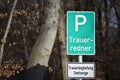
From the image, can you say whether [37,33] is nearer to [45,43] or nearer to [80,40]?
[45,43]

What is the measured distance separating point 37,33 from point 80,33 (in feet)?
73.7

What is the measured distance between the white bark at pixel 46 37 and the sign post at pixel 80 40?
48 centimetres

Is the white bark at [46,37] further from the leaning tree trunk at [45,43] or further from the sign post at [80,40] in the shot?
the sign post at [80,40]

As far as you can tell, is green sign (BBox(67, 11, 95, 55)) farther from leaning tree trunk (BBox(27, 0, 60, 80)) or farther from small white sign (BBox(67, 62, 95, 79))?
leaning tree trunk (BBox(27, 0, 60, 80))

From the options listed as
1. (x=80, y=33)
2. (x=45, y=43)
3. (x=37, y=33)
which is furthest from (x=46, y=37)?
(x=37, y=33)

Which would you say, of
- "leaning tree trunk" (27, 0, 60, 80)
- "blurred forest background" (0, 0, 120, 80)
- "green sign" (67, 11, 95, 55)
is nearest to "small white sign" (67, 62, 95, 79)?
"green sign" (67, 11, 95, 55)

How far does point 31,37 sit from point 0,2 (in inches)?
139

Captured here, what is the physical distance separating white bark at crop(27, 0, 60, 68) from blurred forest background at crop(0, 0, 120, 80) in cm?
1717

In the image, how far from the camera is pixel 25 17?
33.1 m

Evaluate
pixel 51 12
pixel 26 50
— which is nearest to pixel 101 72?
pixel 26 50

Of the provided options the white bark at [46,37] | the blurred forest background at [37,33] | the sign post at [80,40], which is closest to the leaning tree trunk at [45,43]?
the white bark at [46,37]

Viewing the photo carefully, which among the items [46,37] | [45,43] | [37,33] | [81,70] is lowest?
[37,33]

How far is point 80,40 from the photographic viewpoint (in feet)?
29.8

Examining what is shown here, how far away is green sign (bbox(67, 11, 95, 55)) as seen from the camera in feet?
29.7
